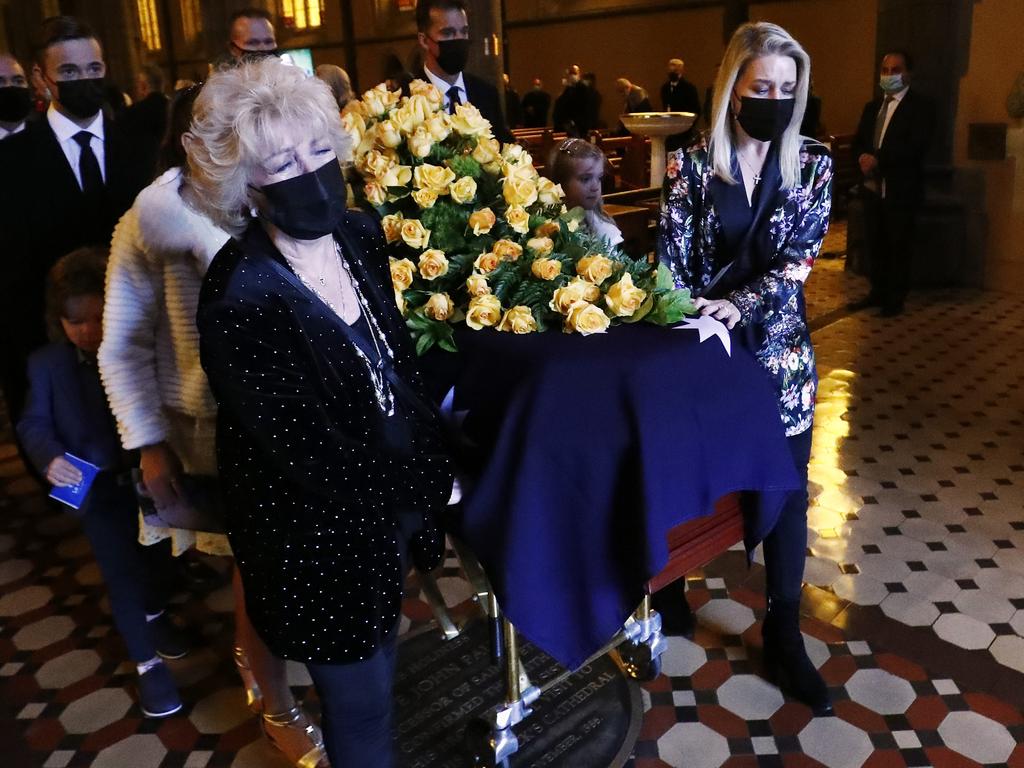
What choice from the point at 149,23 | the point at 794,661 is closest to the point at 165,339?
the point at 794,661

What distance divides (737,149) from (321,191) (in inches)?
49.3

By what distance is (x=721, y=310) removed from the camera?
6.93ft

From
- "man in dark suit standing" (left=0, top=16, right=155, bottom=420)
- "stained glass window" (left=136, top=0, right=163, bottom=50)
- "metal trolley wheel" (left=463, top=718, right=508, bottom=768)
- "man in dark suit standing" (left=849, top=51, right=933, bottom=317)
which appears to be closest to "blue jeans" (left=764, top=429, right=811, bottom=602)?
"metal trolley wheel" (left=463, top=718, right=508, bottom=768)

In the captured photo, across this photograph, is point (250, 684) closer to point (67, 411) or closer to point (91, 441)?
point (91, 441)

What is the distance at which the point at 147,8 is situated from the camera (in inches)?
1027

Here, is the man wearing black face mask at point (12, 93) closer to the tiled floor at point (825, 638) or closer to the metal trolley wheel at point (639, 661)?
the tiled floor at point (825, 638)

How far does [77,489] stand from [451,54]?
2169mm

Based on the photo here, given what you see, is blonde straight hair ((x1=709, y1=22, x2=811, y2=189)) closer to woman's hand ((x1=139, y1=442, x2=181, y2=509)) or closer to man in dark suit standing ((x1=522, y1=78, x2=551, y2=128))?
woman's hand ((x1=139, y1=442, x2=181, y2=509))

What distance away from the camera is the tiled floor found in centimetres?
259

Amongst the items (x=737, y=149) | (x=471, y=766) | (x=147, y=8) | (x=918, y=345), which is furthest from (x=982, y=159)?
(x=147, y=8)

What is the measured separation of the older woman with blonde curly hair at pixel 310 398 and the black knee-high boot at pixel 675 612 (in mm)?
1449

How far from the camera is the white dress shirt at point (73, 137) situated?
3.12 meters

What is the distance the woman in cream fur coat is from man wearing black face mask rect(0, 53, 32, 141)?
2336 millimetres

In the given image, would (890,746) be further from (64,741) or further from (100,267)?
(100,267)
